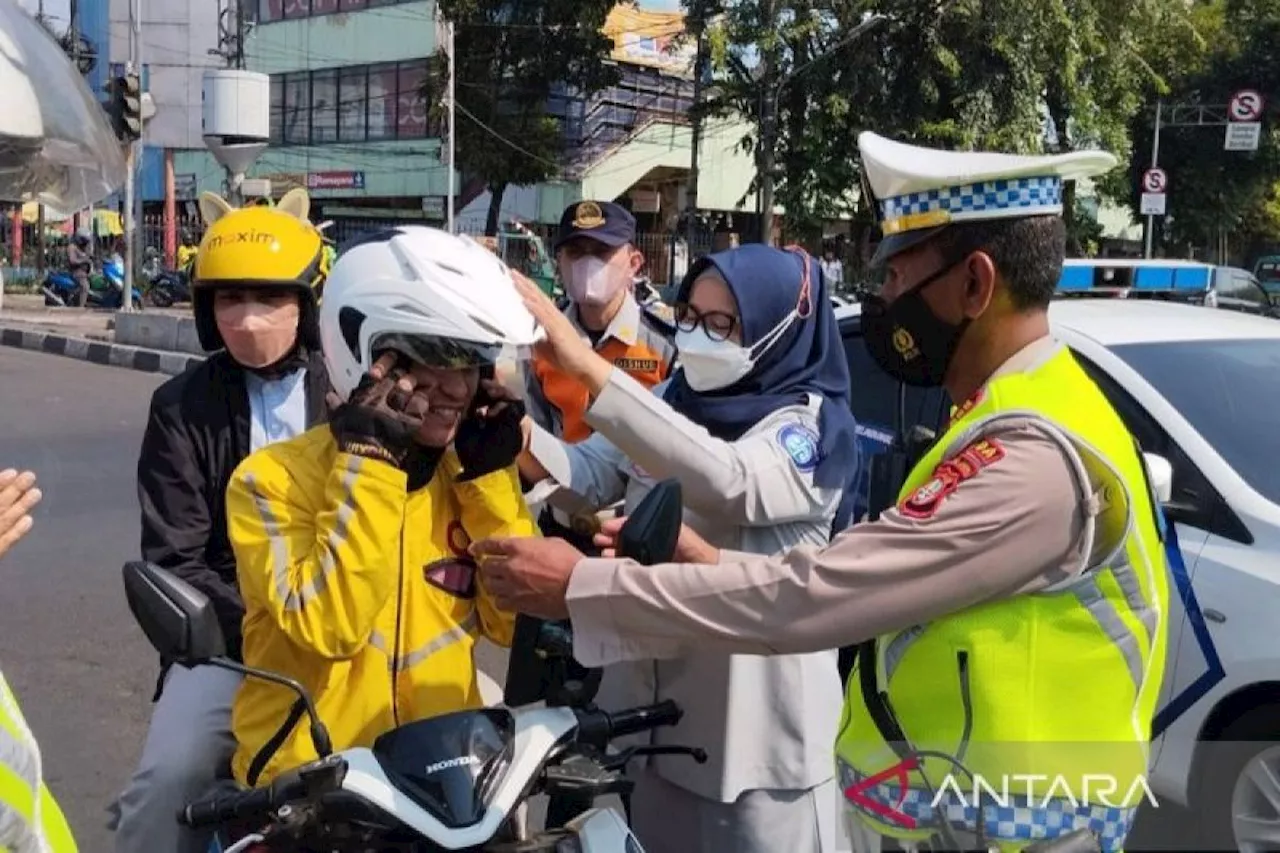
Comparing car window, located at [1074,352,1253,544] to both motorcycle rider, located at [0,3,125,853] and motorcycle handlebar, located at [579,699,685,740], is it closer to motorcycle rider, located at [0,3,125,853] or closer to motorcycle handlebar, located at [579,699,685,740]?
motorcycle handlebar, located at [579,699,685,740]

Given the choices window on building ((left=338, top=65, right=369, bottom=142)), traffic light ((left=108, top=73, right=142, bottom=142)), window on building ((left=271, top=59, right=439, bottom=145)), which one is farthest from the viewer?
window on building ((left=338, top=65, right=369, bottom=142))

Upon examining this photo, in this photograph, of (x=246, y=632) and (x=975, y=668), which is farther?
(x=246, y=632)

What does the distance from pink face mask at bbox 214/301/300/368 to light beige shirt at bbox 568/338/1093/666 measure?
1184 mm

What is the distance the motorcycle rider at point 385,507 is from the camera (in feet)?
5.37

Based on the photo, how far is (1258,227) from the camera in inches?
1356

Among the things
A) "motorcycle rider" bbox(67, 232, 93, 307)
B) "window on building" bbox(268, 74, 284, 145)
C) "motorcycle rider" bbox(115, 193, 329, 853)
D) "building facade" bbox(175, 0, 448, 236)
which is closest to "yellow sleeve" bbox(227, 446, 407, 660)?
"motorcycle rider" bbox(115, 193, 329, 853)

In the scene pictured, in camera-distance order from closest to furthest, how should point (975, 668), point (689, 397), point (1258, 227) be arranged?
point (975, 668) → point (689, 397) → point (1258, 227)

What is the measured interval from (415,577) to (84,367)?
1388 cm

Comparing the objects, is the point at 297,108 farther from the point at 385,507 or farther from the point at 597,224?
the point at 385,507

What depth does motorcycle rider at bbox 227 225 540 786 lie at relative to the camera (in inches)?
64.5

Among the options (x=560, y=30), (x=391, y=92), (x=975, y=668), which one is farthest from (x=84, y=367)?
(x=391, y=92)

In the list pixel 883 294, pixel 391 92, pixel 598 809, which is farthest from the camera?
pixel 391 92

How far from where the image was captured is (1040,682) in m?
1.42

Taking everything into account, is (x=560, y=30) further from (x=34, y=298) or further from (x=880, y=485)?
(x=880, y=485)
